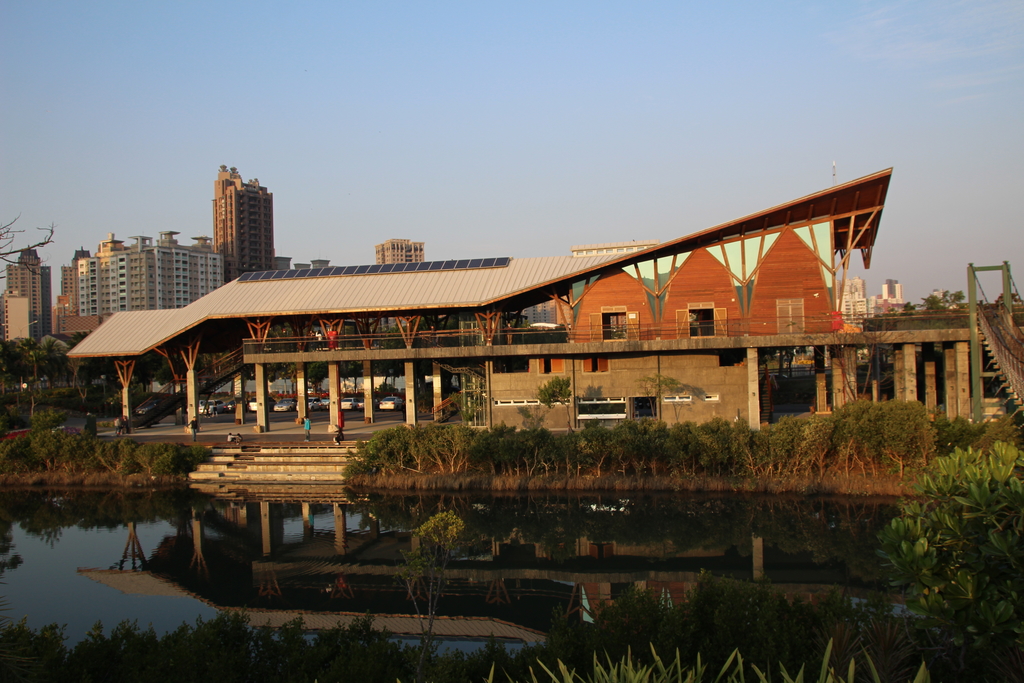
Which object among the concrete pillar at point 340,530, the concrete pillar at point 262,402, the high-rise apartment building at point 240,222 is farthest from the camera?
the high-rise apartment building at point 240,222

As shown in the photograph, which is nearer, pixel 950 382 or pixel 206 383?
pixel 950 382

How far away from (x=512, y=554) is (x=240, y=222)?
162870 mm

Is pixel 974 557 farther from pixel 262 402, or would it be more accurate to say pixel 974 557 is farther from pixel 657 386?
pixel 262 402

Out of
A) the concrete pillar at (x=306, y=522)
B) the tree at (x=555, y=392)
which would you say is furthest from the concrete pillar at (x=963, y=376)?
the concrete pillar at (x=306, y=522)

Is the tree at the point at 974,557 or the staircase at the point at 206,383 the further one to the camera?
the staircase at the point at 206,383

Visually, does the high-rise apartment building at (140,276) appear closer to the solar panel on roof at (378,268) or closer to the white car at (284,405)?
the white car at (284,405)

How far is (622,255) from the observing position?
2747cm

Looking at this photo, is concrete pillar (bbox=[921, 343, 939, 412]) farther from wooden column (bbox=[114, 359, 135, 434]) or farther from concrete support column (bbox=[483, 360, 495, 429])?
wooden column (bbox=[114, 359, 135, 434])

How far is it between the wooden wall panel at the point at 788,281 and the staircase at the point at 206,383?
75.3ft

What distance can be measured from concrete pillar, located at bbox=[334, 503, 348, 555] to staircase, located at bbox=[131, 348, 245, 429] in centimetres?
1334

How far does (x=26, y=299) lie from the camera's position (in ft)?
277

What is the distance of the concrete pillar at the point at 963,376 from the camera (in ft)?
77.0

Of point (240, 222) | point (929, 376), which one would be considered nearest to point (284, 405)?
point (929, 376)

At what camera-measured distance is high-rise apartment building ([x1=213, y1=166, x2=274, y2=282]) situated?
6378 inches
